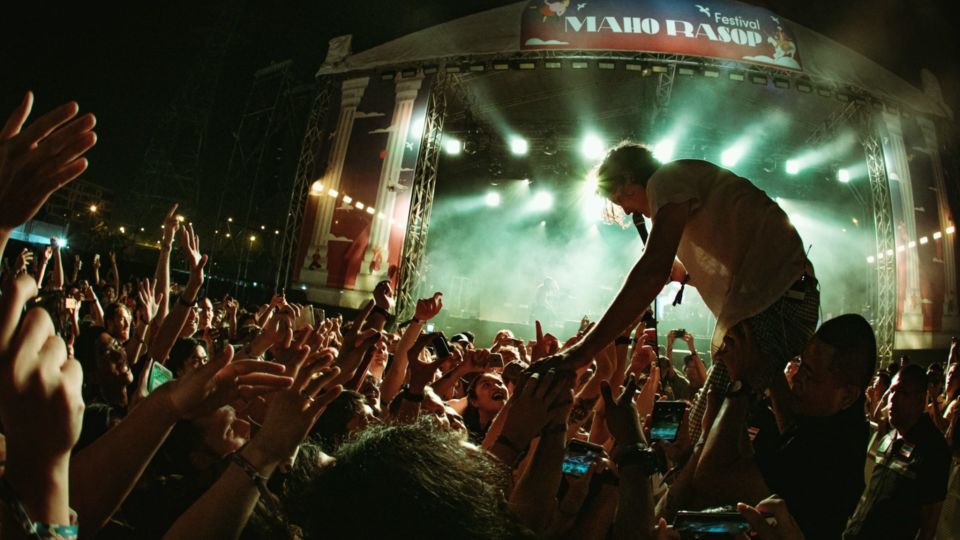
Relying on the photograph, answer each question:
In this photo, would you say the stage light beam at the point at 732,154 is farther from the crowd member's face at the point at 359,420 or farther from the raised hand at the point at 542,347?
the crowd member's face at the point at 359,420

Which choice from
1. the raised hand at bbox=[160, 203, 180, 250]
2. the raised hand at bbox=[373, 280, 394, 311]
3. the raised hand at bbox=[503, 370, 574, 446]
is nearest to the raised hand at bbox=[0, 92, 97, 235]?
the raised hand at bbox=[503, 370, 574, 446]

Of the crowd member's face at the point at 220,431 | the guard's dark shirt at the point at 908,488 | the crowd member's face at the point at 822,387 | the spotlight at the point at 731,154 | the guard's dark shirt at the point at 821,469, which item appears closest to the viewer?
the guard's dark shirt at the point at 821,469

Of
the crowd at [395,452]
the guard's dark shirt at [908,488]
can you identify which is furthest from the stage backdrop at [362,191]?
the guard's dark shirt at [908,488]

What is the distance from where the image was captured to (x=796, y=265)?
2033mm

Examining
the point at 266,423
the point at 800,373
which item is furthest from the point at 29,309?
the point at 800,373

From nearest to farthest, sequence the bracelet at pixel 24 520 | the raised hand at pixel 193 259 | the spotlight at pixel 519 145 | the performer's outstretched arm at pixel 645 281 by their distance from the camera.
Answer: the bracelet at pixel 24 520
the performer's outstretched arm at pixel 645 281
the raised hand at pixel 193 259
the spotlight at pixel 519 145

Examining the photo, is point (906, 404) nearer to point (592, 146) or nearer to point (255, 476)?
point (255, 476)

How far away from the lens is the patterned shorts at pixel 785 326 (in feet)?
6.56


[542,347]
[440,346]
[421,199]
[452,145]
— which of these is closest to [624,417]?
[440,346]

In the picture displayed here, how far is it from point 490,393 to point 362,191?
9830 millimetres

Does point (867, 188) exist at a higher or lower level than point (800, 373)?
higher

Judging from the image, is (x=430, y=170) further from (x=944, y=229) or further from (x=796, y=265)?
(x=944, y=229)

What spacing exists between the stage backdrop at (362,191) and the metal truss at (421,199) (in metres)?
0.18

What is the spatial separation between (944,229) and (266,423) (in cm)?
1703
